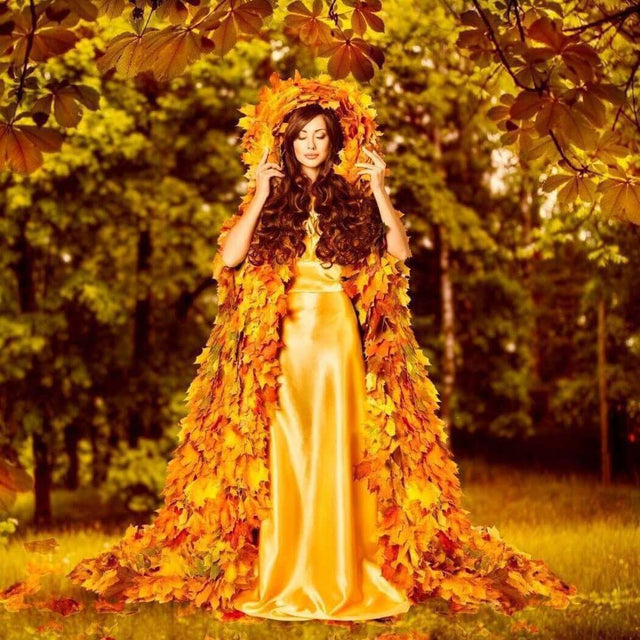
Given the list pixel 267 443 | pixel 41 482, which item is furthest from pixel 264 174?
pixel 41 482

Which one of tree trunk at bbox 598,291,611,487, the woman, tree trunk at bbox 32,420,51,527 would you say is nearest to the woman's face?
the woman

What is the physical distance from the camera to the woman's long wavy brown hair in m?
4.70

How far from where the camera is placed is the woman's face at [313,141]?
185 inches

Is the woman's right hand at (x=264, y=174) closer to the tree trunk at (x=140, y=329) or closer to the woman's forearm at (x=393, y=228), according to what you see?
the woman's forearm at (x=393, y=228)

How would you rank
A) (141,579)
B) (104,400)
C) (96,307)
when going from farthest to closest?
1. (104,400)
2. (96,307)
3. (141,579)

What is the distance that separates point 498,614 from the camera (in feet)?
16.2

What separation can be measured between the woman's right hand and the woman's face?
0.60 ft

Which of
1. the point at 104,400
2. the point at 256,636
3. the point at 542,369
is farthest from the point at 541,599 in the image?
the point at 542,369

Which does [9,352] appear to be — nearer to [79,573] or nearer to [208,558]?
[79,573]

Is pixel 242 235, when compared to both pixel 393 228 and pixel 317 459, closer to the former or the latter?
pixel 393 228

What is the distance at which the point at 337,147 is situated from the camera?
4.77m

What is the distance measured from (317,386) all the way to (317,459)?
1.22ft

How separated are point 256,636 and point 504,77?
283 centimetres

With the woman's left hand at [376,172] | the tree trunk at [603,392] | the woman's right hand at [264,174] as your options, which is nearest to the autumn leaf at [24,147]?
the woman's right hand at [264,174]
